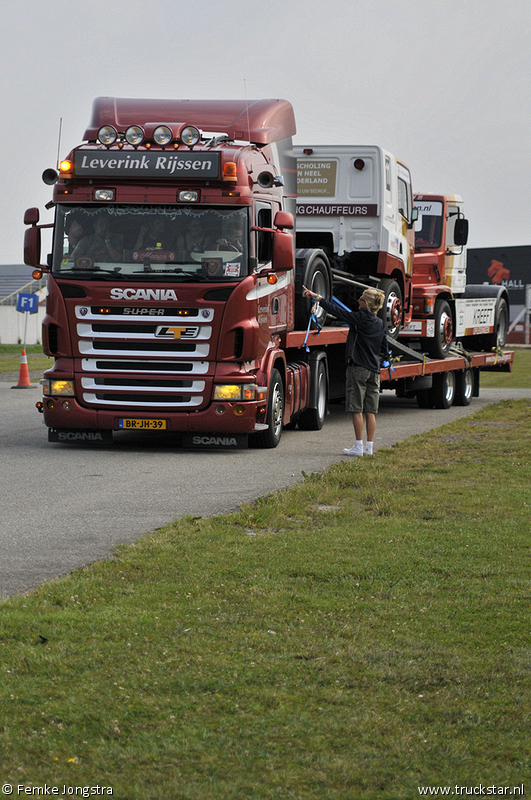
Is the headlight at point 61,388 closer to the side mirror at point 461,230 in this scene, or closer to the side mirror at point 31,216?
the side mirror at point 31,216

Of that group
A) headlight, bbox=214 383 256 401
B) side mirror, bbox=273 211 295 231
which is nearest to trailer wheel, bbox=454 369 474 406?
side mirror, bbox=273 211 295 231

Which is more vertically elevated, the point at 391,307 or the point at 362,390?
the point at 391,307

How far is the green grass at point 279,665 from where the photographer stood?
3445 millimetres

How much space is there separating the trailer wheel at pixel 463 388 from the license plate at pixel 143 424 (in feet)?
34.9

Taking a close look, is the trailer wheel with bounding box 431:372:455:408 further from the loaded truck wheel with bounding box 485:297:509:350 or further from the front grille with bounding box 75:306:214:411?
the front grille with bounding box 75:306:214:411

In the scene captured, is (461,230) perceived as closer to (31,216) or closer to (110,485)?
(31,216)

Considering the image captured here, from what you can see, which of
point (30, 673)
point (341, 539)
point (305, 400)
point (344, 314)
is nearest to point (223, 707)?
point (30, 673)

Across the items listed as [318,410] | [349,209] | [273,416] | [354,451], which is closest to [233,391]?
[273,416]

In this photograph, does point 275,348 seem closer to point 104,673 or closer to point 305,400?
point 305,400

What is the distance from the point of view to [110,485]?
9.89m

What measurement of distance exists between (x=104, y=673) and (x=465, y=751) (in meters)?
1.46

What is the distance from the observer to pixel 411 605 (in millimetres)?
5363

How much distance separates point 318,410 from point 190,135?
4664 mm

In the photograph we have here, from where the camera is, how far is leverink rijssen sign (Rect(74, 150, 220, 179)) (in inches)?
475
